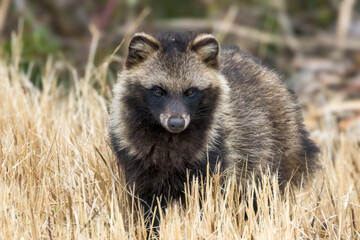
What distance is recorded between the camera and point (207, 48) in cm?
508

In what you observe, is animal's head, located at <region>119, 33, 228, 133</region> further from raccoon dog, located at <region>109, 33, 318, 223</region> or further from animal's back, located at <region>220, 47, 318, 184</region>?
animal's back, located at <region>220, 47, 318, 184</region>

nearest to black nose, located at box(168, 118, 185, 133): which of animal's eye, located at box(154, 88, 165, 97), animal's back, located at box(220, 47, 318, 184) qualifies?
animal's eye, located at box(154, 88, 165, 97)

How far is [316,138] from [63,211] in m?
3.71

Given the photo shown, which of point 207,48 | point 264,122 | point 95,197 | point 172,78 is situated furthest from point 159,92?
point 264,122

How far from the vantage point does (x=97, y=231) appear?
4.37 meters

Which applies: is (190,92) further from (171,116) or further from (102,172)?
(102,172)

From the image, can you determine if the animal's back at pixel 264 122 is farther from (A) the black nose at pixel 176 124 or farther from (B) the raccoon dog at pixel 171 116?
(A) the black nose at pixel 176 124

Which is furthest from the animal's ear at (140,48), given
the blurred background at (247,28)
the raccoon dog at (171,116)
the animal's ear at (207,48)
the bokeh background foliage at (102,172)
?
the blurred background at (247,28)

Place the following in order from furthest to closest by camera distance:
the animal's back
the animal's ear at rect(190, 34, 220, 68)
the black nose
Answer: the animal's back, the animal's ear at rect(190, 34, 220, 68), the black nose

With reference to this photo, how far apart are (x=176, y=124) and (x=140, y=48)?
714 mm

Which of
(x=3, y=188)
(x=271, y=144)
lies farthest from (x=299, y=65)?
(x=3, y=188)

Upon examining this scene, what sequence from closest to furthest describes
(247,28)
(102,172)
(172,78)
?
(172,78) → (102,172) → (247,28)

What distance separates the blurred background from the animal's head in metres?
5.21

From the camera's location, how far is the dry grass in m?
4.43
